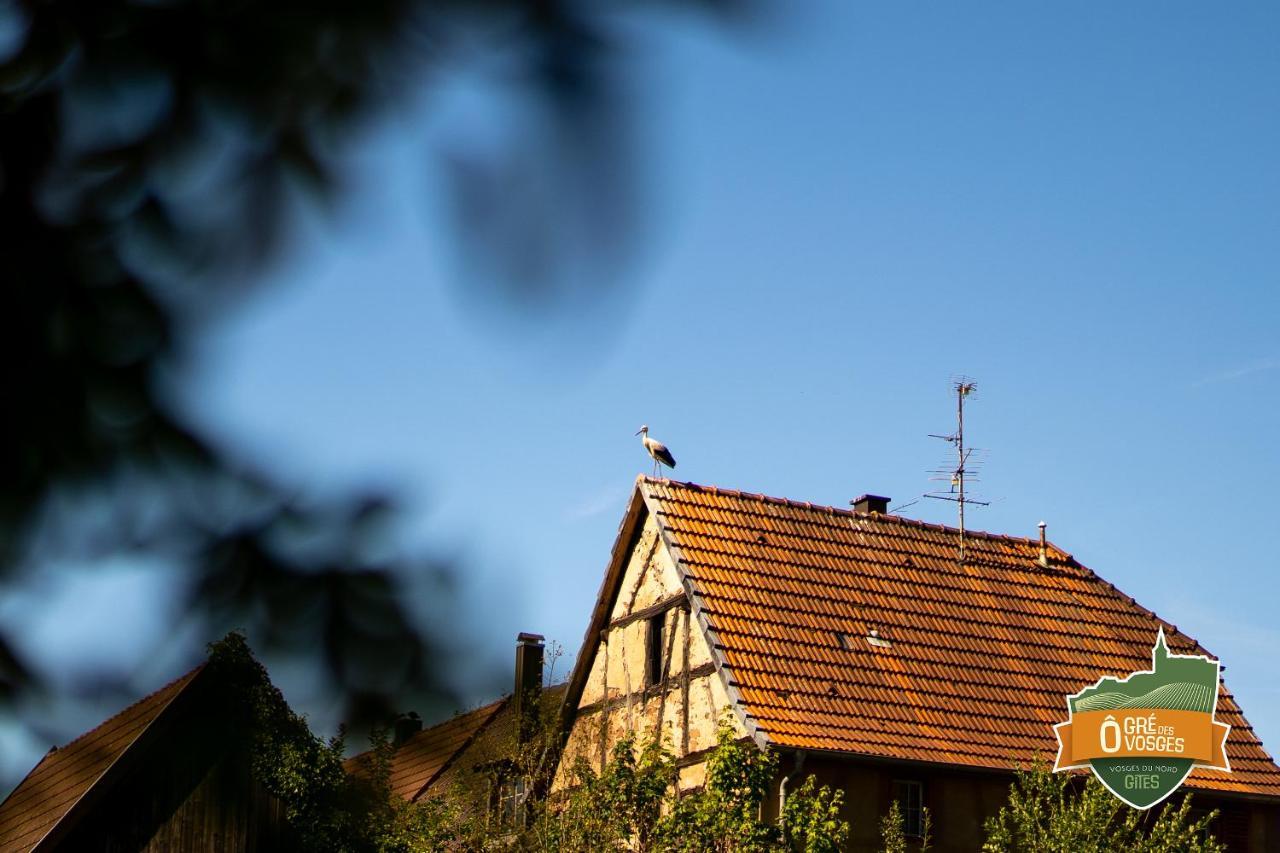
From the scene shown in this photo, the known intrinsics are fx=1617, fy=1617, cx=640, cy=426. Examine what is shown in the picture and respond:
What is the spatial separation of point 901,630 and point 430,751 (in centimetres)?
1739

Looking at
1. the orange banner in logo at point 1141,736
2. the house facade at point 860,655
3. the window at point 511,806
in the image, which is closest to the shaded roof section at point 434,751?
the window at point 511,806

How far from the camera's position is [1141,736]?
18234 millimetres

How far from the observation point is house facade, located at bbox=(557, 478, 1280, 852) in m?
16.6

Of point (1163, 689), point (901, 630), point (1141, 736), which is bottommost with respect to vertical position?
point (1141, 736)

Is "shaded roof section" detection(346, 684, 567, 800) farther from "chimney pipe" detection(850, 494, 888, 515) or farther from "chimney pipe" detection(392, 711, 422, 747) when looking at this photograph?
"chimney pipe" detection(850, 494, 888, 515)

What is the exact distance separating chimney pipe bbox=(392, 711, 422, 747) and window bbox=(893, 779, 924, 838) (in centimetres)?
1573

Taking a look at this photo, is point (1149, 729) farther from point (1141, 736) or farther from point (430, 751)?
point (430, 751)

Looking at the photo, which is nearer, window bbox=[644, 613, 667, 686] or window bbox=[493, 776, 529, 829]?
window bbox=[493, 776, 529, 829]

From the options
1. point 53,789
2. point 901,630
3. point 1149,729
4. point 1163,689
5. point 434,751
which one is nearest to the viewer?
point 434,751

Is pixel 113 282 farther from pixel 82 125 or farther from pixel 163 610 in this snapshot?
pixel 163 610

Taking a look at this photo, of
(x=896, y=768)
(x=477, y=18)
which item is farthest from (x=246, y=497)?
(x=896, y=768)

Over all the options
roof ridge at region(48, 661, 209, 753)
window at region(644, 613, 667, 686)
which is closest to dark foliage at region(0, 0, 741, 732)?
roof ridge at region(48, 661, 209, 753)

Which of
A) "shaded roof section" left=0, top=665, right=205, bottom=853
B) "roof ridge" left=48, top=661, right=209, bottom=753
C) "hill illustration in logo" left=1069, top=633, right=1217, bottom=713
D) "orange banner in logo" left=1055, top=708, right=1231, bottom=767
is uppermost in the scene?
"hill illustration in logo" left=1069, top=633, right=1217, bottom=713

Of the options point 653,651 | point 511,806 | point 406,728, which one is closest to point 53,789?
point 406,728
